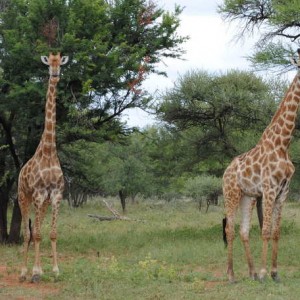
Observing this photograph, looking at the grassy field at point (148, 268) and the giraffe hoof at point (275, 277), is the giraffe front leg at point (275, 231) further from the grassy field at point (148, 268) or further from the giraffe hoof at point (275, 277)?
the grassy field at point (148, 268)

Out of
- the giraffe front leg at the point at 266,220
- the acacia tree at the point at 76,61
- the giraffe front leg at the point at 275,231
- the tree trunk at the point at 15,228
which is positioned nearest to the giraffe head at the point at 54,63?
the acacia tree at the point at 76,61

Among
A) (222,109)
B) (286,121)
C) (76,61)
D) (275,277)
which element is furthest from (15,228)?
(286,121)

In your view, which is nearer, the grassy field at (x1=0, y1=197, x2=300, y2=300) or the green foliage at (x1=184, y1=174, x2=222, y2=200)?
the grassy field at (x1=0, y1=197, x2=300, y2=300)

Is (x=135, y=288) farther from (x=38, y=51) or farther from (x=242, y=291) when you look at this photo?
(x=38, y=51)

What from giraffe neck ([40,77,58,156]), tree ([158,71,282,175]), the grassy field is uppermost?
tree ([158,71,282,175])

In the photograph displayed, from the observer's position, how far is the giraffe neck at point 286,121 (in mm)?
11109

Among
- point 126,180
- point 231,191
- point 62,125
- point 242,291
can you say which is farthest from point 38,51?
point 126,180

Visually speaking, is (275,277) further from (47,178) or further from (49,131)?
(49,131)

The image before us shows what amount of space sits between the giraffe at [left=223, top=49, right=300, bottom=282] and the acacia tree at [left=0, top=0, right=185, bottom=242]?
225 inches

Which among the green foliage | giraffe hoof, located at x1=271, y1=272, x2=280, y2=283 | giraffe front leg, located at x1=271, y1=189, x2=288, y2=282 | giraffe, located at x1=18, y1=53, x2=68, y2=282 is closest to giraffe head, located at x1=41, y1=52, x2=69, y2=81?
giraffe, located at x1=18, y1=53, x2=68, y2=282

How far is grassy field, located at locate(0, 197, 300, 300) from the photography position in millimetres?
10172

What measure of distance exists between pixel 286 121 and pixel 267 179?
1.17 metres

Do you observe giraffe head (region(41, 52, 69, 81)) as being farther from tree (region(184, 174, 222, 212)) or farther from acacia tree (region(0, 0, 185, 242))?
tree (region(184, 174, 222, 212))

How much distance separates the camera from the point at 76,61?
1659 cm
